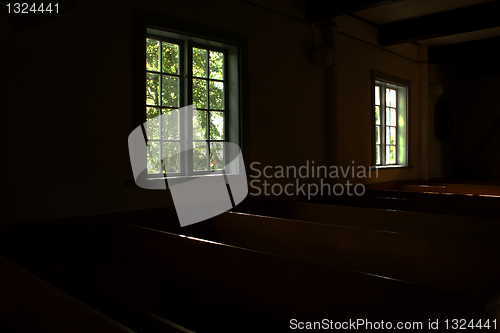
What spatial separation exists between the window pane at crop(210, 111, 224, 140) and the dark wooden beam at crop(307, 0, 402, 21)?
159cm

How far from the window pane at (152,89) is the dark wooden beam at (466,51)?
4943mm

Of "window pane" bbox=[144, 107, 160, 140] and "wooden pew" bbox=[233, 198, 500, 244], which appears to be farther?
"window pane" bbox=[144, 107, 160, 140]

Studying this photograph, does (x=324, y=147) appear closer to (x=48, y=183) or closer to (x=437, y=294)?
(x=48, y=183)

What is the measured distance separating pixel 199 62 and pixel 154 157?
3.18 feet

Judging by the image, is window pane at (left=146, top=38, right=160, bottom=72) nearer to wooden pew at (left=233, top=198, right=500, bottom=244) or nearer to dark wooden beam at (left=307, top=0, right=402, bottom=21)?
wooden pew at (left=233, top=198, right=500, bottom=244)

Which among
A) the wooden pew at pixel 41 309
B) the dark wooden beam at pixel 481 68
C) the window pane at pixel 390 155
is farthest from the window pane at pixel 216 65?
the dark wooden beam at pixel 481 68

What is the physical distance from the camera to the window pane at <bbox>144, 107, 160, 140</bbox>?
3229 millimetres

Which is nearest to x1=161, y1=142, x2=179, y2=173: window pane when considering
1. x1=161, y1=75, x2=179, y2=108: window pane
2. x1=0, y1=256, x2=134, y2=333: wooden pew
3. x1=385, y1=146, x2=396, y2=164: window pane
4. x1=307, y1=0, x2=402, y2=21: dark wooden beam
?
x1=161, y1=75, x2=179, y2=108: window pane

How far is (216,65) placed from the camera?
379 centimetres

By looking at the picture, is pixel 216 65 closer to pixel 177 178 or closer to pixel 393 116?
pixel 177 178

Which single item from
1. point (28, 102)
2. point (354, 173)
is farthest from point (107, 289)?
point (354, 173)

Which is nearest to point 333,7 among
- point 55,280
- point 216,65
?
point 216,65

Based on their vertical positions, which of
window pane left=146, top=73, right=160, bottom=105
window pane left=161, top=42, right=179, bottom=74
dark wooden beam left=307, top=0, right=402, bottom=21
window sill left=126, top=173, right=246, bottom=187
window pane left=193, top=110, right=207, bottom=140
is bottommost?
window sill left=126, top=173, right=246, bottom=187

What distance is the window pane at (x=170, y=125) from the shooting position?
3.35 metres
